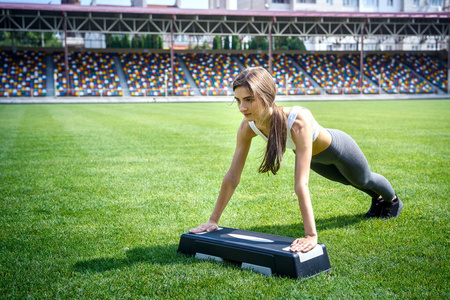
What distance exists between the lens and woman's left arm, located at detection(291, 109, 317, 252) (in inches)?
118

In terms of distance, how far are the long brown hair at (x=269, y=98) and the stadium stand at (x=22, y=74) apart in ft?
117

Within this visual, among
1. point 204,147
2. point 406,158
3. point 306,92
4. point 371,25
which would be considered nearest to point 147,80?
point 306,92

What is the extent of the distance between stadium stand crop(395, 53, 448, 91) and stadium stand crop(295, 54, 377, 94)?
6.66 meters

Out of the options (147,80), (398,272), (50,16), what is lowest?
(398,272)

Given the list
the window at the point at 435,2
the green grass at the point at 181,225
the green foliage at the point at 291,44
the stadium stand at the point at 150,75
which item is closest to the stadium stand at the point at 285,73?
the green foliage at the point at 291,44

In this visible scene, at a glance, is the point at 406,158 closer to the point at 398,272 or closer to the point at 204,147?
the point at 204,147

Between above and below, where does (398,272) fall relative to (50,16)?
below

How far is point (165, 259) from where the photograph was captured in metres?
3.32

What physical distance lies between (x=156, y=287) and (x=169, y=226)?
1325 millimetres

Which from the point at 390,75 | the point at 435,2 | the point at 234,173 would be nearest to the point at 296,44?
the point at 390,75

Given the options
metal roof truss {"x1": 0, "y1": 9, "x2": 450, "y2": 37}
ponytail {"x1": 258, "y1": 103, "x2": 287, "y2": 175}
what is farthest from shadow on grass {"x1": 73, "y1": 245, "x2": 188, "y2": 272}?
metal roof truss {"x1": 0, "y1": 9, "x2": 450, "y2": 37}

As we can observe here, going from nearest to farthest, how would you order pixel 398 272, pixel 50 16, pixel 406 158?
pixel 398 272 → pixel 406 158 → pixel 50 16

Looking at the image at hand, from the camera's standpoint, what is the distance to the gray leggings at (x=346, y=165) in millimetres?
3600

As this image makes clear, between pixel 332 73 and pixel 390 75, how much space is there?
5982mm
